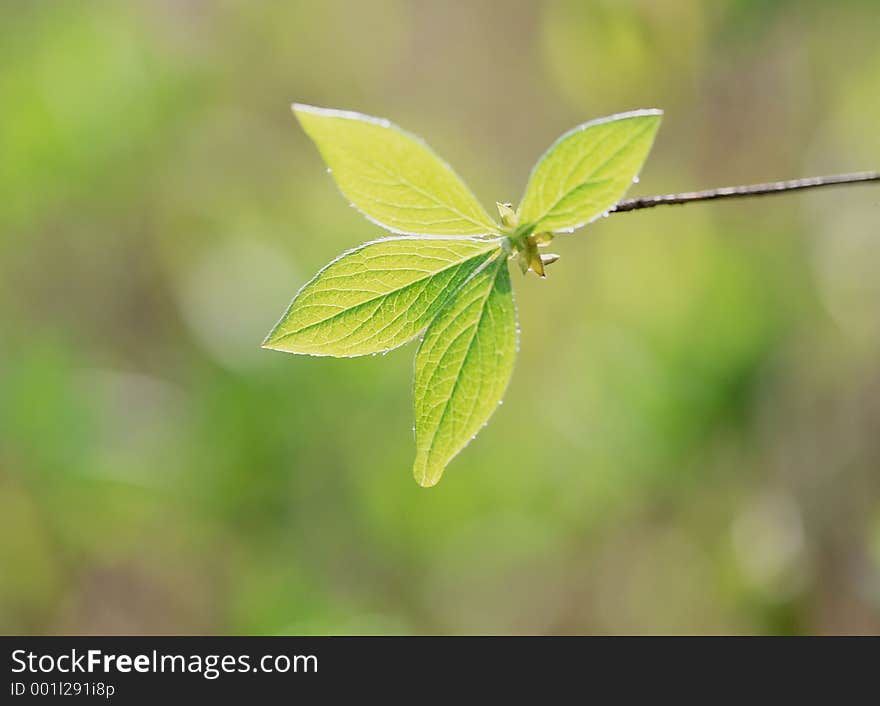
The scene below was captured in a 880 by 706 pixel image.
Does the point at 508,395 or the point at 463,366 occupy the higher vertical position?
the point at 508,395

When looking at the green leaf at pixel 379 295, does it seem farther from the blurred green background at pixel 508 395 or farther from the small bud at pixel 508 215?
the blurred green background at pixel 508 395

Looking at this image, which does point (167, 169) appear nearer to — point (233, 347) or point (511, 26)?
point (233, 347)

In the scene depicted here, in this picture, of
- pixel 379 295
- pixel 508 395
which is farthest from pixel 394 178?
pixel 508 395

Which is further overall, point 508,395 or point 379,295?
point 508,395

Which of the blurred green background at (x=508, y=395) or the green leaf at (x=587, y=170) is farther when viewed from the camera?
the blurred green background at (x=508, y=395)

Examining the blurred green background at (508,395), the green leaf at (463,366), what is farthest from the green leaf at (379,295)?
the blurred green background at (508,395)

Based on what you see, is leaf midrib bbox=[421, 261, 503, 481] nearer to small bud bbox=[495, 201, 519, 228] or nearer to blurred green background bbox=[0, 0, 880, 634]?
small bud bbox=[495, 201, 519, 228]

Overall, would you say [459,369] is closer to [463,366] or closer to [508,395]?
[463,366]

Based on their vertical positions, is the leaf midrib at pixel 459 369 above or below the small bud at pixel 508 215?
below
